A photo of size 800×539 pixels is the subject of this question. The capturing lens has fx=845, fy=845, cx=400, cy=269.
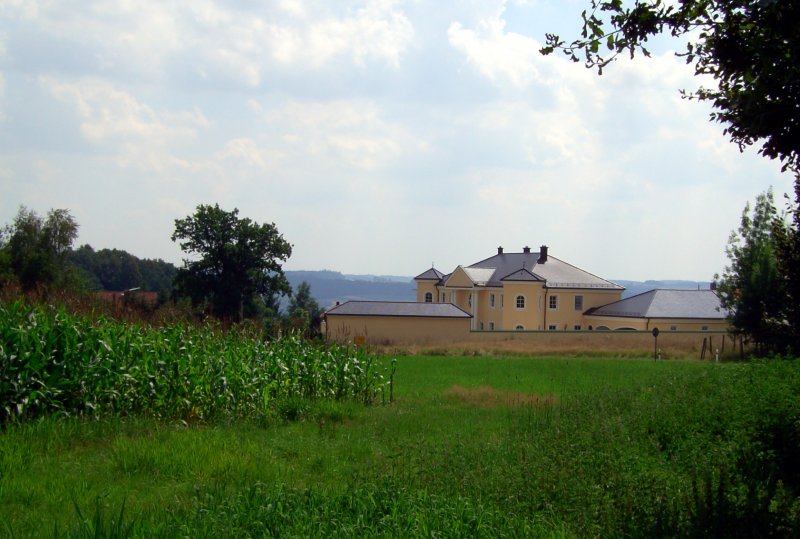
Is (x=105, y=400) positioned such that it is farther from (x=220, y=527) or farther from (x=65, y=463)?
(x=220, y=527)

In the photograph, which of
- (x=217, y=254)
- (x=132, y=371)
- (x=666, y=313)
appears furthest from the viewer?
(x=666, y=313)

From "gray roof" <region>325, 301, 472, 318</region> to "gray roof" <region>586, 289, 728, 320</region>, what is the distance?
1084 inches

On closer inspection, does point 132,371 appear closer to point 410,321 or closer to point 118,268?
point 410,321

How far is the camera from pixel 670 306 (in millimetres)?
78312

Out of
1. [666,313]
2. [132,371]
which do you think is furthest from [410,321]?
[132,371]

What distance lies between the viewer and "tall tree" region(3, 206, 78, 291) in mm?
52822

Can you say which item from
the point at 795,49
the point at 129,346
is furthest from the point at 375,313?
the point at 795,49

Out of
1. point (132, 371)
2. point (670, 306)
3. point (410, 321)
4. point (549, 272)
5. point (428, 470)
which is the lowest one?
point (428, 470)

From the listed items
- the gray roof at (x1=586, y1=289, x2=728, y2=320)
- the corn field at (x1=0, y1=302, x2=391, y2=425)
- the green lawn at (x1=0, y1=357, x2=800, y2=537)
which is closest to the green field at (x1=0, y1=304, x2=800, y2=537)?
the green lawn at (x1=0, y1=357, x2=800, y2=537)

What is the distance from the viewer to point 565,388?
1989 cm

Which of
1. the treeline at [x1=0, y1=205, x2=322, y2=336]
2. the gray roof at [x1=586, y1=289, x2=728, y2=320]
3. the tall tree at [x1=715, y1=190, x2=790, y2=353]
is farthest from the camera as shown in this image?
the gray roof at [x1=586, y1=289, x2=728, y2=320]

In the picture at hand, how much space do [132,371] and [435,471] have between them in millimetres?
6388

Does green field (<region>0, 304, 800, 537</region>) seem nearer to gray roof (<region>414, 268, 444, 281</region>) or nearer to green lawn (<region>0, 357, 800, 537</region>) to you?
green lawn (<region>0, 357, 800, 537</region>)

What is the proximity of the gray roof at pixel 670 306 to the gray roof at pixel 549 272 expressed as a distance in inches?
144
